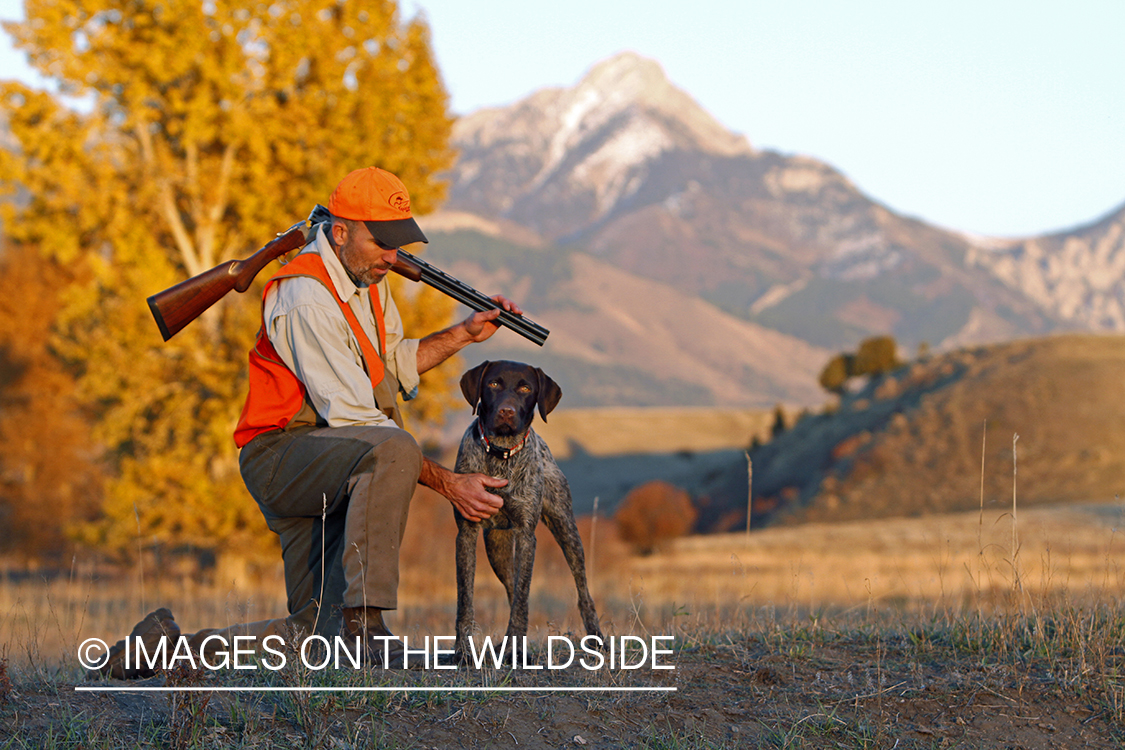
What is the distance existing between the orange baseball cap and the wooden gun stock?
21.9 inches

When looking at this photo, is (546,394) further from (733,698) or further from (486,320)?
(733,698)

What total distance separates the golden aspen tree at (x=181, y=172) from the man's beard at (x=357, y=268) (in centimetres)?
1484

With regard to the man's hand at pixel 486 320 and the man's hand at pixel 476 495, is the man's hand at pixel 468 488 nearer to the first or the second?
the man's hand at pixel 476 495

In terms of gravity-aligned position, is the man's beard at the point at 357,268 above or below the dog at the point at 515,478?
above

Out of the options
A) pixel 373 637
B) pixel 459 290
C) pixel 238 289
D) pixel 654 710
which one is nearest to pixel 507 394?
pixel 459 290

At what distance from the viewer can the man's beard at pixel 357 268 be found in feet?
19.5

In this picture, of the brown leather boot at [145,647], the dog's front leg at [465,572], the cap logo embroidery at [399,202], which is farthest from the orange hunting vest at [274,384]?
the dog's front leg at [465,572]

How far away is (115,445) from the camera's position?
76.6 ft

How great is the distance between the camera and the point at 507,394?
20.2 feet

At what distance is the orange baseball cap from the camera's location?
5.85 meters

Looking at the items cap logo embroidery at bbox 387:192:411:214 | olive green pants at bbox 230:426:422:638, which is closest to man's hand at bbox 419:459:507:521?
olive green pants at bbox 230:426:422:638

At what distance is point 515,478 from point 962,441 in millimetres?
53475

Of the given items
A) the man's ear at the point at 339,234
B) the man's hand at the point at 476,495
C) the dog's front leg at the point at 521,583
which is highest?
the man's ear at the point at 339,234

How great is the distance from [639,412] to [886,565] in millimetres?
142481
